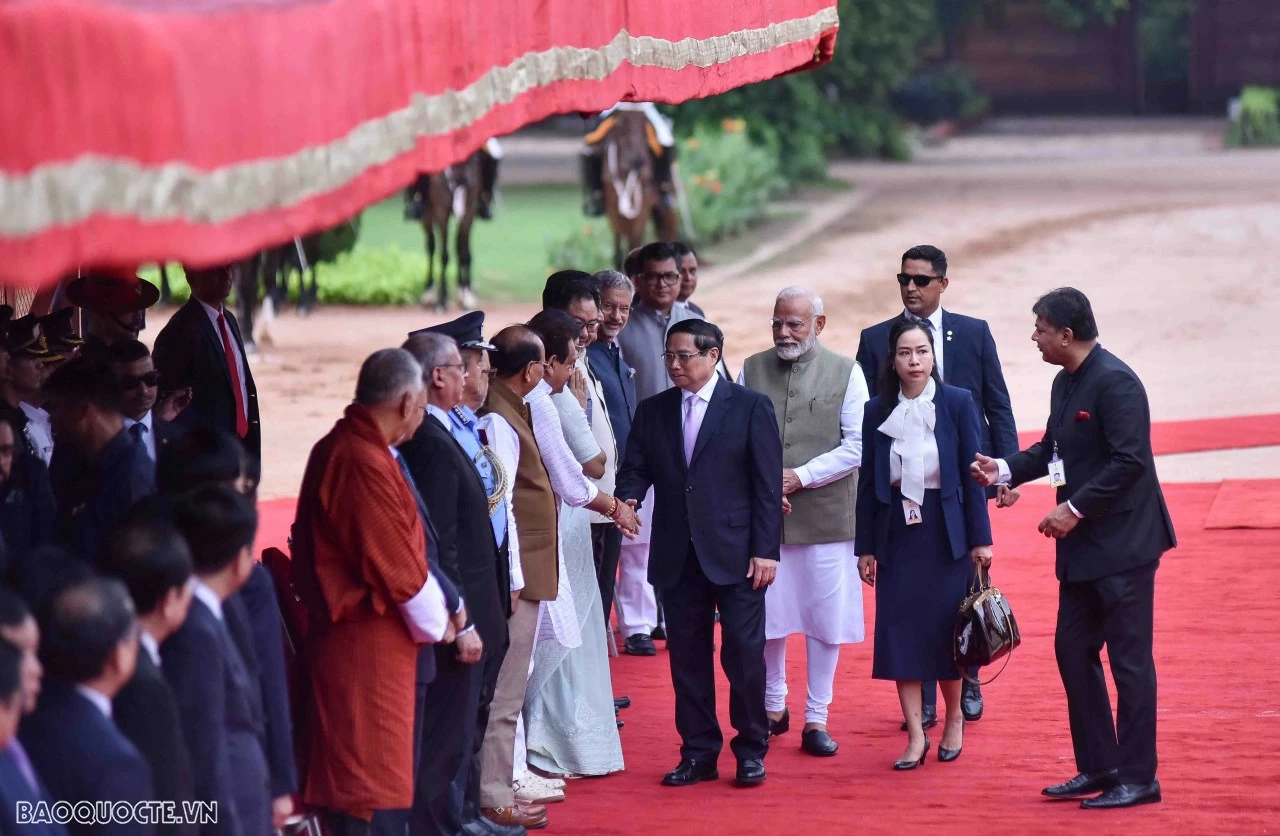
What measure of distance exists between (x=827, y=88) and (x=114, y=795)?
108 feet

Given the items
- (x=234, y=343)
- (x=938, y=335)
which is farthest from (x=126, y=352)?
(x=938, y=335)

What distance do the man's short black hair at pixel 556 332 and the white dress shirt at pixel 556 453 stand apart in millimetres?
200

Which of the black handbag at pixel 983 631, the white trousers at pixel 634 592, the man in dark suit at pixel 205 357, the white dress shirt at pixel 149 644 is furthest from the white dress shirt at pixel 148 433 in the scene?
the white trousers at pixel 634 592

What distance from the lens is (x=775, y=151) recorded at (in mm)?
30531

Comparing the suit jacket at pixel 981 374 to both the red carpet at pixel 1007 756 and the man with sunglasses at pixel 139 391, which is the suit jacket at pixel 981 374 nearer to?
the red carpet at pixel 1007 756

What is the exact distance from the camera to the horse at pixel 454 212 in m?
20.7

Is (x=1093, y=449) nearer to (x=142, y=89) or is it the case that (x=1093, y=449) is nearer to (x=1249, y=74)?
(x=142, y=89)

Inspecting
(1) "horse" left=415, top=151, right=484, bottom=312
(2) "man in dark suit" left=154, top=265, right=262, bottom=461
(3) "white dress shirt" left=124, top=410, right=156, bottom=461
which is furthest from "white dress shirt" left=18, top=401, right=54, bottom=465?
(1) "horse" left=415, top=151, right=484, bottom=312

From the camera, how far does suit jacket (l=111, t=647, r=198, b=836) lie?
11.9ft

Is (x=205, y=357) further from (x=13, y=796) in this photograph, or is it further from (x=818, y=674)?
(x=13, y=796)

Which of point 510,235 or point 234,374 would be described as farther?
point 510,235

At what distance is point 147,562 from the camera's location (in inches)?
151

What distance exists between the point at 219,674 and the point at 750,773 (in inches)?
117

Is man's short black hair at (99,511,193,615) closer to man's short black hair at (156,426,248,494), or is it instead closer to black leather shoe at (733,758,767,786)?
man's short black hair at (156,426,248,494)
